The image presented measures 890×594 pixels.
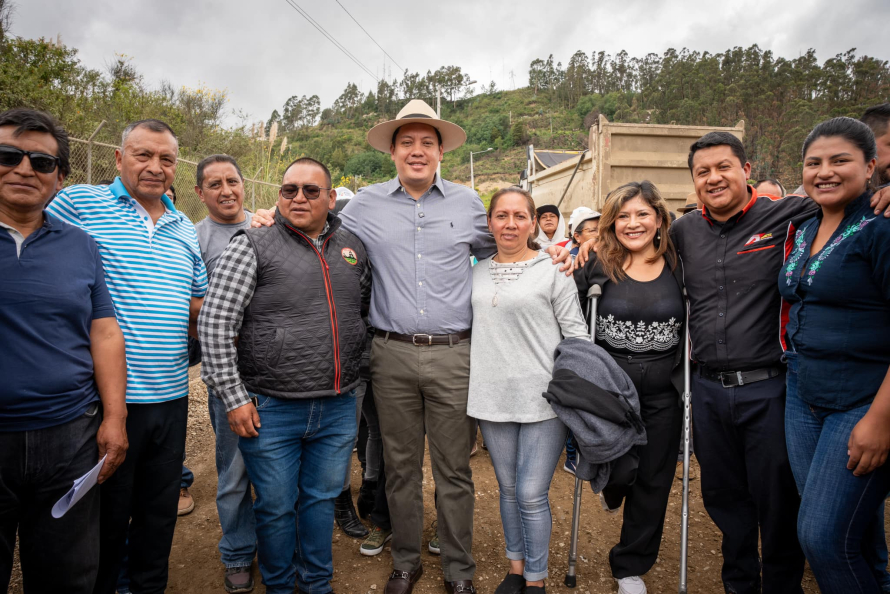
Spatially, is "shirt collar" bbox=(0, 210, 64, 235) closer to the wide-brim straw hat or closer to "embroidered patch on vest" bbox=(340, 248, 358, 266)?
"embroidered patch on vest" bbox=(340, 248, 358, 266)

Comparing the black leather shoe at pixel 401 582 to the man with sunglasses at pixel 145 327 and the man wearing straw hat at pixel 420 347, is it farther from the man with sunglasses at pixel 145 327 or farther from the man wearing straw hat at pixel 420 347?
the man with sunglasses at pixel 145 327

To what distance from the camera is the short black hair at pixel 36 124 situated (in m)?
1.85

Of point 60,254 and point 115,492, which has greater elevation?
point 60,254

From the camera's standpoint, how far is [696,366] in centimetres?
274

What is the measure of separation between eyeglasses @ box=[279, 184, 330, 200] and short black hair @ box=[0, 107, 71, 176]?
2.96 ft

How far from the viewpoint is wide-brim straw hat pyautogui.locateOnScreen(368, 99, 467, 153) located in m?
2.89

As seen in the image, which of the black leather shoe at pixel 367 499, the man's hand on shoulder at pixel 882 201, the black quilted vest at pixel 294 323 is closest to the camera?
the man's hand on shoulder at pixel 882 201

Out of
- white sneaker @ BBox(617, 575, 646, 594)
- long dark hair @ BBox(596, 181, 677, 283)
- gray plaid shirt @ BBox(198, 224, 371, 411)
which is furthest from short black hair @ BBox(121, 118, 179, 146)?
white sneaker @ BBox(617, 575, 646, 594)

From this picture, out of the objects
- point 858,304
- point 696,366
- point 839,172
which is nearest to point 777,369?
point 696,366

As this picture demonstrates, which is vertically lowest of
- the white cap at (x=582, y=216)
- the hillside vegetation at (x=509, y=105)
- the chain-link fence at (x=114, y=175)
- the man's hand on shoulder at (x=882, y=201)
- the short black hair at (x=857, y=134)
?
the man's hand on shoulder at (x=882, y=201)

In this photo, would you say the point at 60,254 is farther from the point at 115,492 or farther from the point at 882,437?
the point at 882,437

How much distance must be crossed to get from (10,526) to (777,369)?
3445mm

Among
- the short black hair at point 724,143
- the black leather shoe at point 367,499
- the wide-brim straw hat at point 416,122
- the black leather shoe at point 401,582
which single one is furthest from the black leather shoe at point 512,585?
the short black hair at point 724,143

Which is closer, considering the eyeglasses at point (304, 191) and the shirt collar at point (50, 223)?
the shirt collar at point (50, 223)
